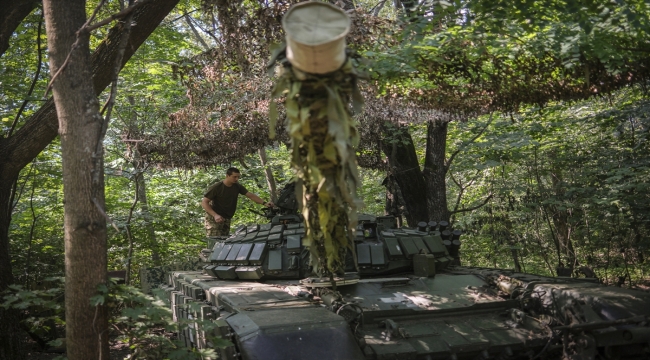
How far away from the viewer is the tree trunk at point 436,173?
1173cm

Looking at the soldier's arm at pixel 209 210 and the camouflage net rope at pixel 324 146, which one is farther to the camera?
the soldier's arm at pixel 209 210

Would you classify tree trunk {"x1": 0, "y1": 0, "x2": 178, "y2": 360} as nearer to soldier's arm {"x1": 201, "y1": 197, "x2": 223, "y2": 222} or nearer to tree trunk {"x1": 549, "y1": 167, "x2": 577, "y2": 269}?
soldier's arm {"x1": 201, "y1": 197, "x2": 223, "y2": 222}

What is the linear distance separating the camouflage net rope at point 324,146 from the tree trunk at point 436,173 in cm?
812

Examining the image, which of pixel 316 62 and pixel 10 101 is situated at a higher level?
pixel 10 101

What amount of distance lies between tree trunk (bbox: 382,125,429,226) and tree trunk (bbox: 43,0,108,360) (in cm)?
751

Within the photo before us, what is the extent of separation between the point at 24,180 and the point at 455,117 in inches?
312

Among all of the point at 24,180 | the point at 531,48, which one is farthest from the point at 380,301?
the point at 24,180

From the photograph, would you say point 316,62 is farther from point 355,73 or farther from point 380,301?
point 380,301

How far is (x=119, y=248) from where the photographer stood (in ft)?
47.8

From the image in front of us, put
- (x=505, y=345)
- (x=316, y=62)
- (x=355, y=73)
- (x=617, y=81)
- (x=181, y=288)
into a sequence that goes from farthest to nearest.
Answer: (x=181, y=288), (x=617, y=81), (x=505, y=345), (x=355, y=73), (x=316, y=62)

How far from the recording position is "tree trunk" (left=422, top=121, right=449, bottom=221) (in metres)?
11.7

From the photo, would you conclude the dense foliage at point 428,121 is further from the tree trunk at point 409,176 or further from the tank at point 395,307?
the tank at point 395,307

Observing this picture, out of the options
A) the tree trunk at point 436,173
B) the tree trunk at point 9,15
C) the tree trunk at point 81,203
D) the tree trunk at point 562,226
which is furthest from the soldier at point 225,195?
the tree trunk at point 562,226

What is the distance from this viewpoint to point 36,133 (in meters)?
6.48
